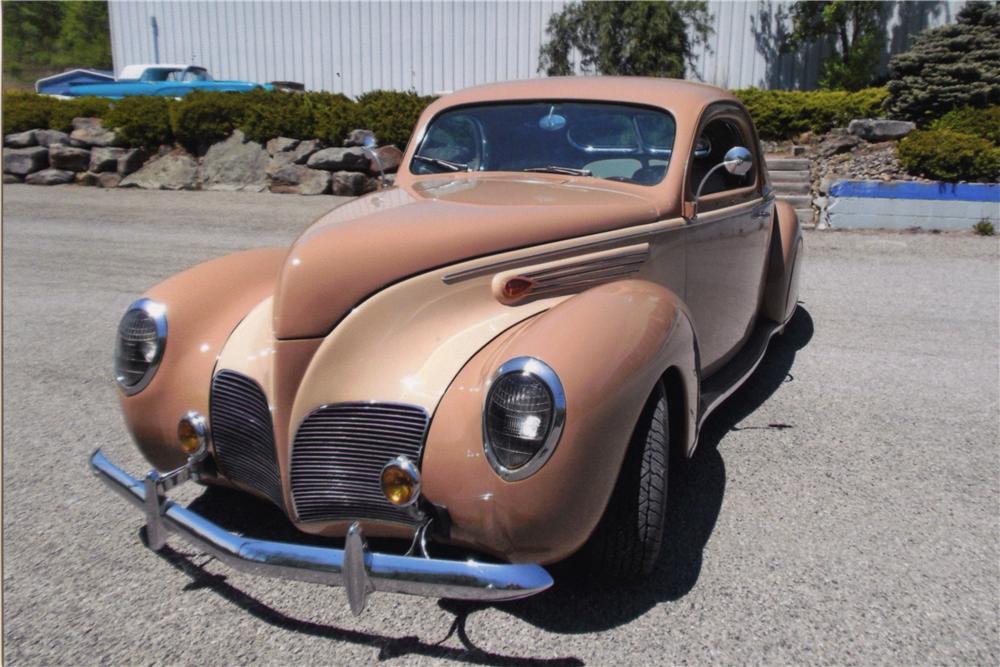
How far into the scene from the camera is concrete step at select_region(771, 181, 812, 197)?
10328 millimetres

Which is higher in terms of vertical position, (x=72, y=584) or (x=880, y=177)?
(x=880, y=177)

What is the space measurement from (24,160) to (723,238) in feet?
43.5

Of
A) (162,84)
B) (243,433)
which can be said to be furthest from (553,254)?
(162,84)

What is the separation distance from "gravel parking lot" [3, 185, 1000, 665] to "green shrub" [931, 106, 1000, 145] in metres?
6.09

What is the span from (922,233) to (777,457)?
6.90 metres

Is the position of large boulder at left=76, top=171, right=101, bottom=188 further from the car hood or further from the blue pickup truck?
the car hood

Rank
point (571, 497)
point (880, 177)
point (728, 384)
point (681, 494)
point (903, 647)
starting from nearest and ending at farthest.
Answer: point (571, 497) < point (903, 647) < point (681, 494) < point (728, 384) < point (880, 177)

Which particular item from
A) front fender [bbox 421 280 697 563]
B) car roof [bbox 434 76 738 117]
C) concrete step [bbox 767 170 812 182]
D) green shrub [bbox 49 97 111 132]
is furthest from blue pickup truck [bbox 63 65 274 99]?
front fender [bbox 421 280 697 563]

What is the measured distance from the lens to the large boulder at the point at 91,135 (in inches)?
520

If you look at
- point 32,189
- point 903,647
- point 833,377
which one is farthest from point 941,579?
point 32,189

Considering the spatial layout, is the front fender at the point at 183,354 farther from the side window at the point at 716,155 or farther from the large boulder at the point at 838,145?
the large boulder at the point at 838,145

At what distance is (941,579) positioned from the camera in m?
2.62

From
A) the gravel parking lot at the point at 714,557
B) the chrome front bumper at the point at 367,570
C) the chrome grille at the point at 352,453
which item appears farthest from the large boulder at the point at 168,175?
the chrome front bumper at the point at 367,570

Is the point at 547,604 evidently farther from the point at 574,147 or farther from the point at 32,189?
the point at 32,189
